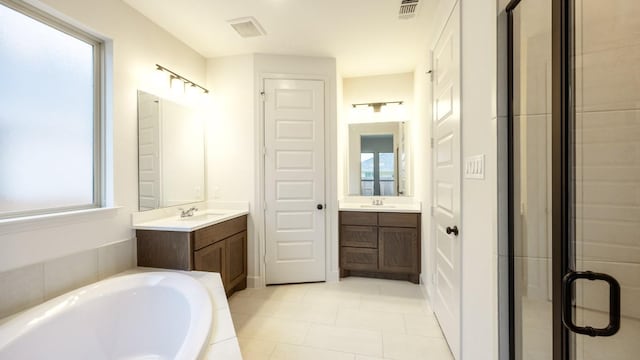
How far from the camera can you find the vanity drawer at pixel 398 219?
304 cm

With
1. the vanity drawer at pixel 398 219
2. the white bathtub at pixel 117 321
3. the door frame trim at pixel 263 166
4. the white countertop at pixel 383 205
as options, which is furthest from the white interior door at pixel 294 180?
the white bathtub at pixel 117 321

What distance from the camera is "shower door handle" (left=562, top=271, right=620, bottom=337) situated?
0.79 m

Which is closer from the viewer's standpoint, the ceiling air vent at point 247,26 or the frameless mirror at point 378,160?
the ceiling air vent at point 247,26

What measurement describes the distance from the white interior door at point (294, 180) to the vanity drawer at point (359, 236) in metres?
0.27

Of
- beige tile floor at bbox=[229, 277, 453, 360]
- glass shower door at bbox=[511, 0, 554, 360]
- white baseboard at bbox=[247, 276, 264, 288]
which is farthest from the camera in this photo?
white baseboard at bbox=[247, 276, 264, 288]

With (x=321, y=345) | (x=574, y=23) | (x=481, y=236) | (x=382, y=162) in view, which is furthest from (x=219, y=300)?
(x=382, y=162)

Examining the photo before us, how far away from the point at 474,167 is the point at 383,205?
210 cm

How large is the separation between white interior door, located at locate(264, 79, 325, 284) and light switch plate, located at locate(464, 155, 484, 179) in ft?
5.82

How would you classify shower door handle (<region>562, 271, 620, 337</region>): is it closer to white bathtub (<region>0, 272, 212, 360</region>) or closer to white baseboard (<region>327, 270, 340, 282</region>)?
white bathtub (<region>0, 272, 212, 360</region>)

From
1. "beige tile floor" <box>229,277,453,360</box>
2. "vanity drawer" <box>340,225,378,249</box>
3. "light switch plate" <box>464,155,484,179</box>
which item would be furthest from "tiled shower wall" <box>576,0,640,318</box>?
"vanity drawer" <box>340,225,378,249</box>

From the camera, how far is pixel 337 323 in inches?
89.0

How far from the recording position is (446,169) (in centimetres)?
195

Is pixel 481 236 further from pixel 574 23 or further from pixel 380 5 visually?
pixel 380 5

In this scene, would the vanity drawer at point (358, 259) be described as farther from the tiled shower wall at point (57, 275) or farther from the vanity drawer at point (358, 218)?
the tiled shower wall at point (57, 275)
